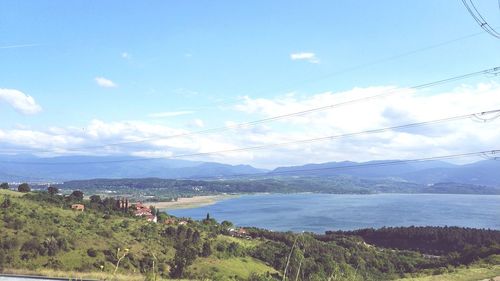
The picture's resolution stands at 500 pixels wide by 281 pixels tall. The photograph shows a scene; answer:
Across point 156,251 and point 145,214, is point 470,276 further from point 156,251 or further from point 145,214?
point 145,214

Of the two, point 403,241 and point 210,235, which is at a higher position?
point 210,235

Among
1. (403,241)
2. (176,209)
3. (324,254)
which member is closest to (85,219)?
(324,254)

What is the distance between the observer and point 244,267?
3894cm

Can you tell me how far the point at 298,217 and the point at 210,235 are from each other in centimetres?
8283

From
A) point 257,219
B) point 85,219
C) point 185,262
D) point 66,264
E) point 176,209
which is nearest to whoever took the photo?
point 66,264

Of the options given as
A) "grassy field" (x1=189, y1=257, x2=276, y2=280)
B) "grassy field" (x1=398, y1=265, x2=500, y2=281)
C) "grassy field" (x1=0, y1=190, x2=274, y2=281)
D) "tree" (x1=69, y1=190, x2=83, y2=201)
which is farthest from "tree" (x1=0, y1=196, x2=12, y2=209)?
"grassy field" (x1=398, y1=265, x2=500, y2=281)

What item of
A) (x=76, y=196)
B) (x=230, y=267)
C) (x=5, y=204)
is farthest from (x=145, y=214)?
(x=5, y=204)

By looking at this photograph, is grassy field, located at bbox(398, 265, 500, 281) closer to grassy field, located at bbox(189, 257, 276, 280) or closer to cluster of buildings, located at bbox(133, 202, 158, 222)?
grassy field, located at bbox(189, 257, 276, 280)

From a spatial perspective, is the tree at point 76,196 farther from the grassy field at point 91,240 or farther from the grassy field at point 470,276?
the grassy field at point 470,276

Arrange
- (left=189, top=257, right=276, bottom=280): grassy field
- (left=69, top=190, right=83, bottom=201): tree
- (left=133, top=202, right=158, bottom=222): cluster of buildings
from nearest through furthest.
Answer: (left=189, top=257, right=276, bottom=280): grassy field
(left=69, top=190, right=83, bottom=201): tree
(left=133, top=202, right=158, bottom=222): cluster of buildings

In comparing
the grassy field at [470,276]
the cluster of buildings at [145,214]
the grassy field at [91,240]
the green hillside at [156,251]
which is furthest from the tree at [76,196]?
the grassy field at [470,276]

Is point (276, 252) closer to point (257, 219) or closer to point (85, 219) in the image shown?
point (85, 219)

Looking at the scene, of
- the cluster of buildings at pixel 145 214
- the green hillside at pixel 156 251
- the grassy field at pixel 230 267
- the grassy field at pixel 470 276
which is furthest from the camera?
the cluster of buildings at pixel 145 214

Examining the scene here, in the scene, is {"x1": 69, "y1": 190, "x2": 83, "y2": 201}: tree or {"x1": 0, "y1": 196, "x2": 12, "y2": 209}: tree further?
{"x1": 69, "y1": 190, "x2": 83, "y2": 201}: tree
